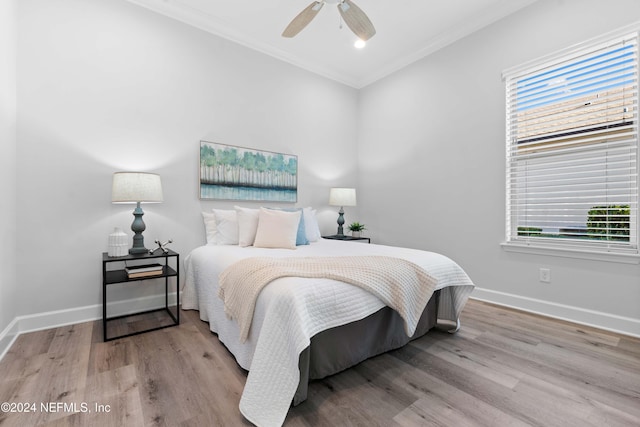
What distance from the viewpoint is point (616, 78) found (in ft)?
7.74

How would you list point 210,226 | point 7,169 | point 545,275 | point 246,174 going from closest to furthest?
point 7,169 → point 545,275 → point 210,226 → point 246,174

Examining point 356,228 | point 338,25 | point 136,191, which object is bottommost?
point 356,228

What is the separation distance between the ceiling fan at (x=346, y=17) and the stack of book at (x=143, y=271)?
2.29 metres

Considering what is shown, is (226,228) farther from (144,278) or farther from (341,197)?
(341,197)

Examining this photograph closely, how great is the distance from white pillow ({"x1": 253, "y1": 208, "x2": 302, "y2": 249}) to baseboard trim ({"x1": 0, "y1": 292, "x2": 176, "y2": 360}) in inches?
45.0

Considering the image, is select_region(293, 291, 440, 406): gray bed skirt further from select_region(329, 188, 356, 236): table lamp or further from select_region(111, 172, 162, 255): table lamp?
select_region(329, 188, 356, 236): table lamp

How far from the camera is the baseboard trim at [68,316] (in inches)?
81.7

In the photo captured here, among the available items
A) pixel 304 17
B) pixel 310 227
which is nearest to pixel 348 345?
pixel 310 227

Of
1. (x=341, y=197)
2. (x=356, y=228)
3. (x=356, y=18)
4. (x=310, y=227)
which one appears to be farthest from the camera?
(x=356, y=228)

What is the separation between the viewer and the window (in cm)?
231

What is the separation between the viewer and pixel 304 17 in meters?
2.37

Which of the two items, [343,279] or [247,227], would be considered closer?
[343,279]

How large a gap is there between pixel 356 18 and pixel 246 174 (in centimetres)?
194

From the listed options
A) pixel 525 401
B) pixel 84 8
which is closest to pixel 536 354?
pixel 525 401
